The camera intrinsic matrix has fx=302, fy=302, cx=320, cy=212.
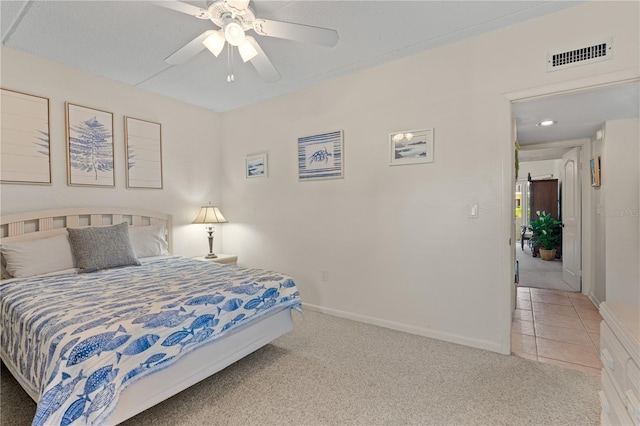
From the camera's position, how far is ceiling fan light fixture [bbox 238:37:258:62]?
6.33 ft

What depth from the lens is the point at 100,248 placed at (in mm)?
2748

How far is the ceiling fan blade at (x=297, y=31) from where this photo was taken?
177cm

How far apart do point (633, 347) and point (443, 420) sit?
1.17 meters

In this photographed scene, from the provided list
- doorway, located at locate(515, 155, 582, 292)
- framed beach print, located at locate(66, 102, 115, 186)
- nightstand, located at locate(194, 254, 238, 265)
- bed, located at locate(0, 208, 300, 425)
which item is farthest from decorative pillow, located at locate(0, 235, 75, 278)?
doorway, located at locate(515, 155, 582, 292)

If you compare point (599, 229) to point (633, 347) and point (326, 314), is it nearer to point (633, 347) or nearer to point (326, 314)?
point (326, 314)

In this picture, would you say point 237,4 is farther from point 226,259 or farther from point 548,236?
point 548,236

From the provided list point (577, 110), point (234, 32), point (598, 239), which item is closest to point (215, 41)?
point (234, 32)

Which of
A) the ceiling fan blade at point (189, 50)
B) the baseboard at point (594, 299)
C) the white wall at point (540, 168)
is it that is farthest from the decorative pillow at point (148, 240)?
the white wall at point (540, 168)

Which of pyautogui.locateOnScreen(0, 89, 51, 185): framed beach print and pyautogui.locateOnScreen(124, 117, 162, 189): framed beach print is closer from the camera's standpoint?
pyautogui.locateOnScreen(0, 89, 51, 185): framed beach print

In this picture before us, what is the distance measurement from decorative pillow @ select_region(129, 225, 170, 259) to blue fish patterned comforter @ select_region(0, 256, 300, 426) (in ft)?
2.23

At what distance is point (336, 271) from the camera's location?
11.1ft

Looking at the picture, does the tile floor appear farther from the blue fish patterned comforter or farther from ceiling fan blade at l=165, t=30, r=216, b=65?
ceiling fan blade at l=165, t=30, r=216, b=65

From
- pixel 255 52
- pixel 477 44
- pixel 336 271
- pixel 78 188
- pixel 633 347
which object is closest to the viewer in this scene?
pixel 633 347

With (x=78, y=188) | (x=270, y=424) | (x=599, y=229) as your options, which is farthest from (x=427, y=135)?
(x=78, y=188)
